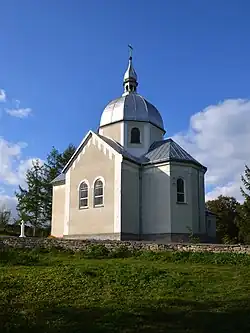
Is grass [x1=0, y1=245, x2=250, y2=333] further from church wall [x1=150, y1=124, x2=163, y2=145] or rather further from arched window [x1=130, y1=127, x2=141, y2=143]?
church wall [x1=150, y1=124, x2=163, y2=145]

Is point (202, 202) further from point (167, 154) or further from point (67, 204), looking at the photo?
point (67, 204)

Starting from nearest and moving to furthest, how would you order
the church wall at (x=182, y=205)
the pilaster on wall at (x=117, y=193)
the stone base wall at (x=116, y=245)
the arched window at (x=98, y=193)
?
1. the stone base wall at (x=116, y=245)
2. the pilaster on wall at (x=117, y=193)
3. the church wall at (x=182, y=205)
4. the arched window at (x=98, y=193)

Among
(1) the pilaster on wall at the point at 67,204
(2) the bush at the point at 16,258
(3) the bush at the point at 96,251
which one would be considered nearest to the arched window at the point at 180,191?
(1) the pilaster on wall at the point at 67,204

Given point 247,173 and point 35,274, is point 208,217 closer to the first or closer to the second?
point 247,173

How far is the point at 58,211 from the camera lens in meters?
29.9

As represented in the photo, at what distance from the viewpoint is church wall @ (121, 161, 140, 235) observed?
24484 millimetres

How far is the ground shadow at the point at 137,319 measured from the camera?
6.69m

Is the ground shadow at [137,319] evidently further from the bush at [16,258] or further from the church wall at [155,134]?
the church wall at [155,134]

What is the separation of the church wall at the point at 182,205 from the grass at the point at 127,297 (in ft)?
30.8

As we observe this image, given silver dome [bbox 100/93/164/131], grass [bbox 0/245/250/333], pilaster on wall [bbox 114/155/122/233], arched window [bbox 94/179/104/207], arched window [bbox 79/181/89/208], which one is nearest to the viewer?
grass [bbox 0/245/250/333]

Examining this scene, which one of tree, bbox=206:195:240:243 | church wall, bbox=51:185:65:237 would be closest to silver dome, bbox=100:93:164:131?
church wall, bbox=51:185:65:237

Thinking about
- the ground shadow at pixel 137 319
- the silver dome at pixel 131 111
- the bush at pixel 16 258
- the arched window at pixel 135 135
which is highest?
the silver dome at pixel 131 111

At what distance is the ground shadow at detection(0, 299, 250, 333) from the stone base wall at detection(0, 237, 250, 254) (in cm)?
796

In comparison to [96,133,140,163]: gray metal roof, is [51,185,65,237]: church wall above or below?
below
